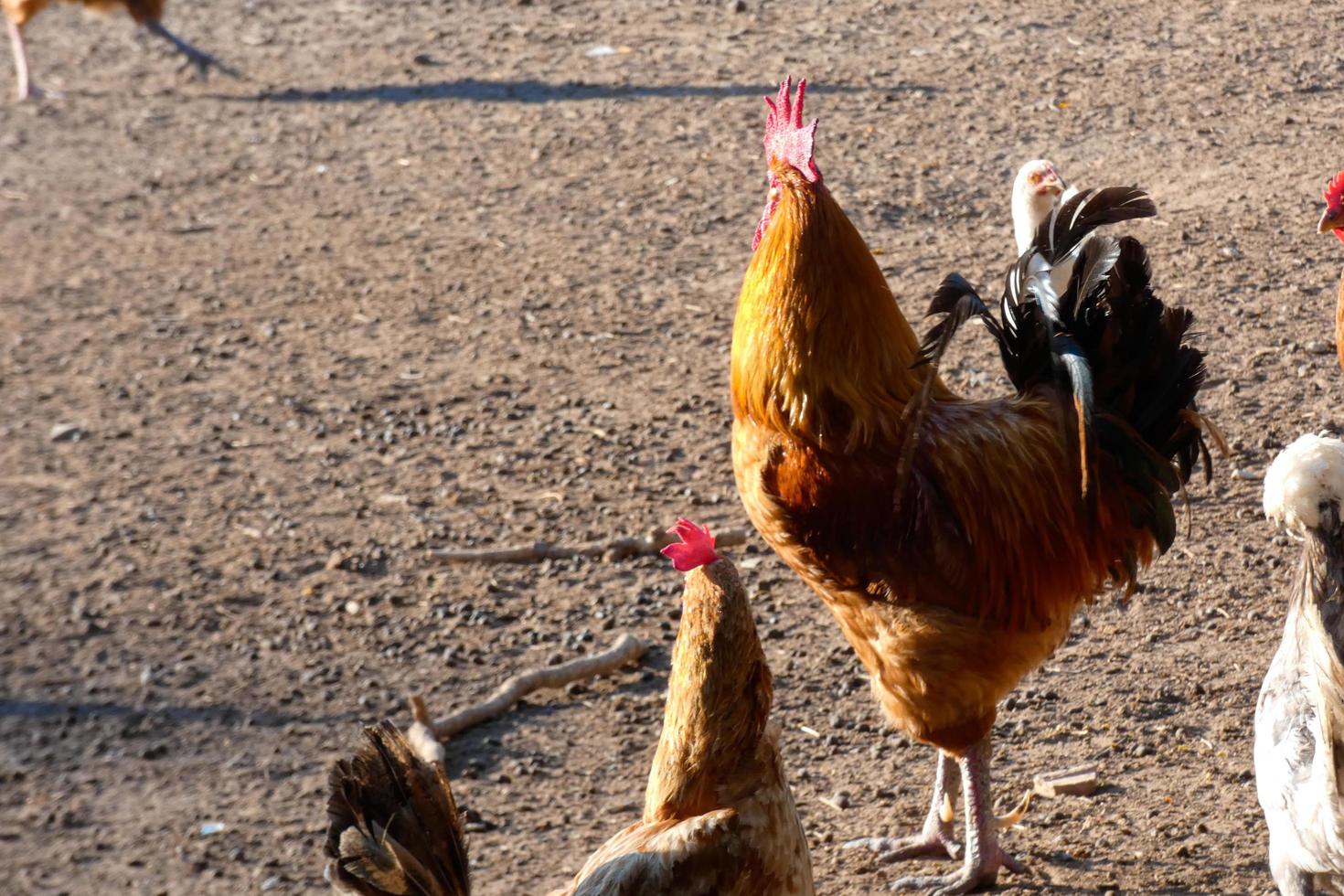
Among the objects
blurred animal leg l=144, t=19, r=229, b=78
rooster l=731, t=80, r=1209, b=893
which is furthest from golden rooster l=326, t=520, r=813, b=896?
blurred animal leg l=144, t=19, r=229, b=78

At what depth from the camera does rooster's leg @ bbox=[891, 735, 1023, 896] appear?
13.7ft

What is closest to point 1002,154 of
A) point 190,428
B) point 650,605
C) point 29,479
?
point 650,605

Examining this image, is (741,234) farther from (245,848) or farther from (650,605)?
(245,848)

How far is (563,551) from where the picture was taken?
6.08m

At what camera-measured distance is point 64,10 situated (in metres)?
14.5

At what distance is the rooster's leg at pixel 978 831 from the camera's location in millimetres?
4176

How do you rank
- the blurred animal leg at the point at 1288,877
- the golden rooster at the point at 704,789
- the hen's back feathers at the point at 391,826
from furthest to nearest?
the blurred animal leg at the point at 1288,877 → the golden rooster at the point at 704,789 → the hen's back feathers at the point at 391,826

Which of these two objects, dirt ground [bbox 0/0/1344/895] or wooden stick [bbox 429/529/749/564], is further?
wooden stick [bbox 429/529/749/564]

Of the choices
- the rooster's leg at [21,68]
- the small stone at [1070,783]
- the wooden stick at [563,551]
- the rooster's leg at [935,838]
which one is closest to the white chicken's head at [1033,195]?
the wooden stick at [563,551]

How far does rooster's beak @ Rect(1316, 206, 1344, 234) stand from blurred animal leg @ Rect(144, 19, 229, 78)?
9578 millimetres

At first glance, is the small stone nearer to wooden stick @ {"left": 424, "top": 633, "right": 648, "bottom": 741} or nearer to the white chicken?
wooden stick @ {"left": 424, "top": 633, "right": 648, "bottom": 741}

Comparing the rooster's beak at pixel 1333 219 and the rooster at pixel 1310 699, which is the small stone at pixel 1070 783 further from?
the rooster's beak at pixel 1333 219

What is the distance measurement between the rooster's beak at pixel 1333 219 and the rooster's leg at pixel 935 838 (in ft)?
9.38

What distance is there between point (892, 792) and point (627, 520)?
6.41 feet
